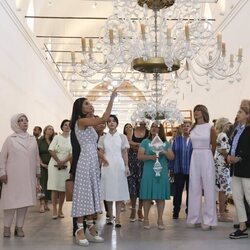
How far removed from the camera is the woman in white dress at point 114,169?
596 centimetres

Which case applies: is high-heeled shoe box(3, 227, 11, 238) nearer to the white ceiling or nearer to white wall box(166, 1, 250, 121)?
the white ceiling

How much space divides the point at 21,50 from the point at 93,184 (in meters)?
7.65

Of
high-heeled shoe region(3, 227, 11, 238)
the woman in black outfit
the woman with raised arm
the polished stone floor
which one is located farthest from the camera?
the woman in black outfit

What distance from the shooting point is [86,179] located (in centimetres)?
495

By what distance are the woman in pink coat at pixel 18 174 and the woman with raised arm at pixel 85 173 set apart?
0.70m

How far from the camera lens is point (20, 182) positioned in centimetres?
531

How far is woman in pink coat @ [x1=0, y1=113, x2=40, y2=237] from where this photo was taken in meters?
5.28

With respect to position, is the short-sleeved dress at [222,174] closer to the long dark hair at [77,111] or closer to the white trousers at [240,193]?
the white trousers at [240,193]

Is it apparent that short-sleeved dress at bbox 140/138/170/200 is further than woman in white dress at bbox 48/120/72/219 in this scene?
No

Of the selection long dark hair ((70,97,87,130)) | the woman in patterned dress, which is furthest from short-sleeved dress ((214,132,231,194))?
long dark hair ((70,97,87,130))

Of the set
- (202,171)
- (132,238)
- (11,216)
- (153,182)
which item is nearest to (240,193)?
(202,171)

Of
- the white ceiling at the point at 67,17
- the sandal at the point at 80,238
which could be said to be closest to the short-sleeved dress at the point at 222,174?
the sandal at the point at 80,238

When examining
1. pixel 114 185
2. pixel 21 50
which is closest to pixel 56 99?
pixel 21 50

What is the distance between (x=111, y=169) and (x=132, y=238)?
3.67ft
